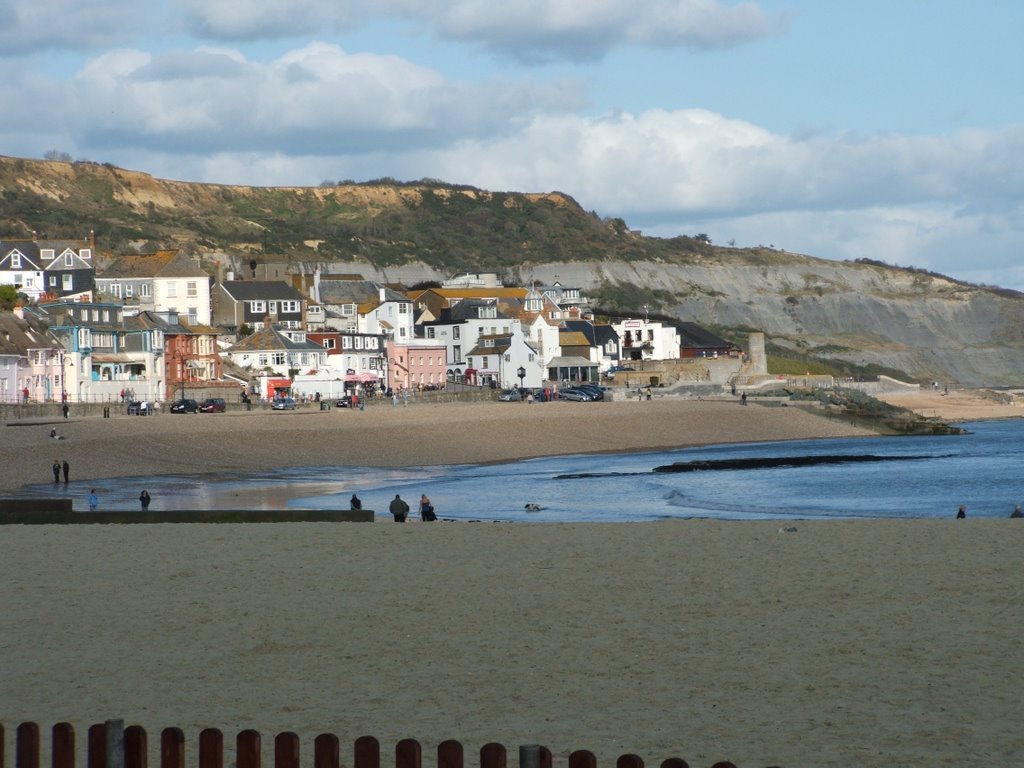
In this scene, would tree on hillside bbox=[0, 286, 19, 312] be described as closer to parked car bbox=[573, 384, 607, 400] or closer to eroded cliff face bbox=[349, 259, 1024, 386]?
parked car bbox=[573, 384, 607, 400]

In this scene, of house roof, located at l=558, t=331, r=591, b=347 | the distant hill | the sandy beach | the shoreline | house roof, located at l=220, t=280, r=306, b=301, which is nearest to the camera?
the sandy beach

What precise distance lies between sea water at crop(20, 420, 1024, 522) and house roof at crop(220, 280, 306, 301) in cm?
4260

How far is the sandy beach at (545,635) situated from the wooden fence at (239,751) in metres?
2.92

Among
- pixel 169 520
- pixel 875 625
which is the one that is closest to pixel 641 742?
pixel 875 625

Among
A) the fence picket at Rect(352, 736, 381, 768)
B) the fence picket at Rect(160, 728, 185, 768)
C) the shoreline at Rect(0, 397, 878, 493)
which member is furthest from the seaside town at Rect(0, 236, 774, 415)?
the fence picket at Rect(352, 736, 381, 768)

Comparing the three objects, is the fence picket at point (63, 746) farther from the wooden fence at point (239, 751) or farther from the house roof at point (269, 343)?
the house roof at point (269, 343)

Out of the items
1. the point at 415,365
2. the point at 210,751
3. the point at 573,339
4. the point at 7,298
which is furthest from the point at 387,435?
the point at 210,751

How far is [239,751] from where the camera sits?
5.49 meters

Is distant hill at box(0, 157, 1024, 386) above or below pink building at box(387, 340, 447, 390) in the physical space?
above

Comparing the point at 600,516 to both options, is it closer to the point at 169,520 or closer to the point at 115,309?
the point at 169,520

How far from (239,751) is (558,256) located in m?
157

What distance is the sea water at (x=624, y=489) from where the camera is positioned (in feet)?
104

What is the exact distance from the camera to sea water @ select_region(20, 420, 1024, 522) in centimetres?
3184

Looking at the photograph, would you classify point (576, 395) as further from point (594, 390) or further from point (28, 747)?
point (28, 747)
